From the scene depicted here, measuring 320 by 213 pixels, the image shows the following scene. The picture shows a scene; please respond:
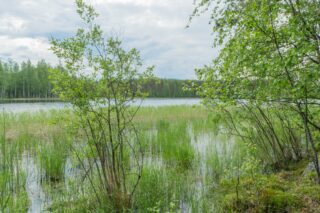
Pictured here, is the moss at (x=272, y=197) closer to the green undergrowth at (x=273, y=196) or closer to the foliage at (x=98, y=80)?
the green undergrowth at (x=273, y=196)

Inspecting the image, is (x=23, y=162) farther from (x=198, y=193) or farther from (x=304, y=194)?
(x=304, y=194)

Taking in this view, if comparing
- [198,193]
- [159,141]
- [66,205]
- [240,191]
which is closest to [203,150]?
[159,141]

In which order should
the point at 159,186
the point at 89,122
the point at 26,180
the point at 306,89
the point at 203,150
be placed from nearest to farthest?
1. the point at 306,89
2. the point at 89,122
3. the point at 159,186
4. the point at 26,180
5. the point at 203,150

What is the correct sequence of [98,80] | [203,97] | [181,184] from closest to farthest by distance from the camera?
[98,80] → [181,184] → [203,97]

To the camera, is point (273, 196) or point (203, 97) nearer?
point (273, 196)

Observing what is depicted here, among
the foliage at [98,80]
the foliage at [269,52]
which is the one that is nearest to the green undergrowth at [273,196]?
the foliage at [269,52]

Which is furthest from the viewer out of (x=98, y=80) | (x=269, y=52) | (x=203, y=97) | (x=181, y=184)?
(x=203, y=97)

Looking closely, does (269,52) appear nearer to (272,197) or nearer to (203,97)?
(203,97)

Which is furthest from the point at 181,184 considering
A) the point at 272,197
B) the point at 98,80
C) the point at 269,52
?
the point at 269,52

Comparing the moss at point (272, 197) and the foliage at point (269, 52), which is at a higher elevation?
the foliage at point (269, 52)

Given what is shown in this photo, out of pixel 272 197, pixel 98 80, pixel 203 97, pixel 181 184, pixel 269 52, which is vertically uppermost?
pixel 269 52

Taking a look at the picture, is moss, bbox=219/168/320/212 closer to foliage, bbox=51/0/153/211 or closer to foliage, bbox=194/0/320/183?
foliage, bbox=194/0/320/183

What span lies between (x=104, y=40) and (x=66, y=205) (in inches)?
95.4

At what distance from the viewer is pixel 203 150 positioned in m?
6.85
